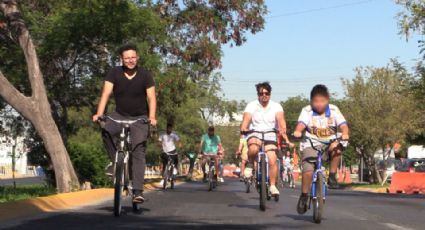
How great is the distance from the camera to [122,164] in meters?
9.01

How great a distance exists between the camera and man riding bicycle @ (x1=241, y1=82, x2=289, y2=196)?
36.0ft

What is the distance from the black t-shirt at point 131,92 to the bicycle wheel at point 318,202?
2402mm

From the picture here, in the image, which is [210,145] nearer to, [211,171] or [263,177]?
[211,171]

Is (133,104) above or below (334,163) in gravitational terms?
above

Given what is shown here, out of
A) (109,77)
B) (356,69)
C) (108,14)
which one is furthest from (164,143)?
(356,69)

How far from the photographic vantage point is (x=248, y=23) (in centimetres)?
2525

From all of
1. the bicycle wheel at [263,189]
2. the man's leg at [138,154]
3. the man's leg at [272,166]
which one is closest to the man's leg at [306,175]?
the bicycle wheel at [263,189]

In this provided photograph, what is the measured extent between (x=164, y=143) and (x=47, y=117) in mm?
5252

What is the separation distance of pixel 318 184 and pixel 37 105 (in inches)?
296

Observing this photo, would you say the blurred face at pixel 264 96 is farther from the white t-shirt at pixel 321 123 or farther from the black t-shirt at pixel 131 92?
the black t-shirt at pixel 131 92

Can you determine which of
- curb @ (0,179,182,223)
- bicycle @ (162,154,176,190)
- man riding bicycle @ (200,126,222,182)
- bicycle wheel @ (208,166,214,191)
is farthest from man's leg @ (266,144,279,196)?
bicycle @ (162,154,176,190)

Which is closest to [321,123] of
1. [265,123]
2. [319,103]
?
[319,103]

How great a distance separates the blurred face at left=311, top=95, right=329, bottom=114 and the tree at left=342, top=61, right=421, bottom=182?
32.4 meters

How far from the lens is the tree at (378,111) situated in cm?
4172
